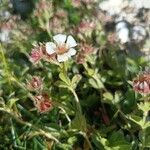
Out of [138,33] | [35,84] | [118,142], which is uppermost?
[138,33]

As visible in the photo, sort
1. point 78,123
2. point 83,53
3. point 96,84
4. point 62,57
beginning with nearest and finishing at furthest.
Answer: point 62,57
point 78,123
point 83,53
point 96,84

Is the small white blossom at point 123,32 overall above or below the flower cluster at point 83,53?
above

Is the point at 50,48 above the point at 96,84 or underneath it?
above

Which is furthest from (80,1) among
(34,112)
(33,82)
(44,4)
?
(33,82)

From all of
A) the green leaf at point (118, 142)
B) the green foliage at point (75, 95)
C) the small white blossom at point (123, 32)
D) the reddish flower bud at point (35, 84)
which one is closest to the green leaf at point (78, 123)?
the green foliage at point (75, 95)

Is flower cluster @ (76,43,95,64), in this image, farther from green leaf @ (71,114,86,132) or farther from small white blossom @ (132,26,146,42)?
small white blossom @ (132,26,146,42)

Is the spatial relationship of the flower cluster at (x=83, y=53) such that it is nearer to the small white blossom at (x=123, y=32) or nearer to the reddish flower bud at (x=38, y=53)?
the reddish flower bud at (x=38, y=53)

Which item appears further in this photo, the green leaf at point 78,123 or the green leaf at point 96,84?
the green leaf at point 96,84

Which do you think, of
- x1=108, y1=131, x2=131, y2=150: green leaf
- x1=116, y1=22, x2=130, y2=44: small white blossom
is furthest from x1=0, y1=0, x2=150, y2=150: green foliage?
x1=116, y1=22, x2=130, y2=44: small white blossom

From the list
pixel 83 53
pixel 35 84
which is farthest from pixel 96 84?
pixel 35 84

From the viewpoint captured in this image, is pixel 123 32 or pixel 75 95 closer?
pixel 75 95

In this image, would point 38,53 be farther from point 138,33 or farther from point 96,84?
point 138,33
